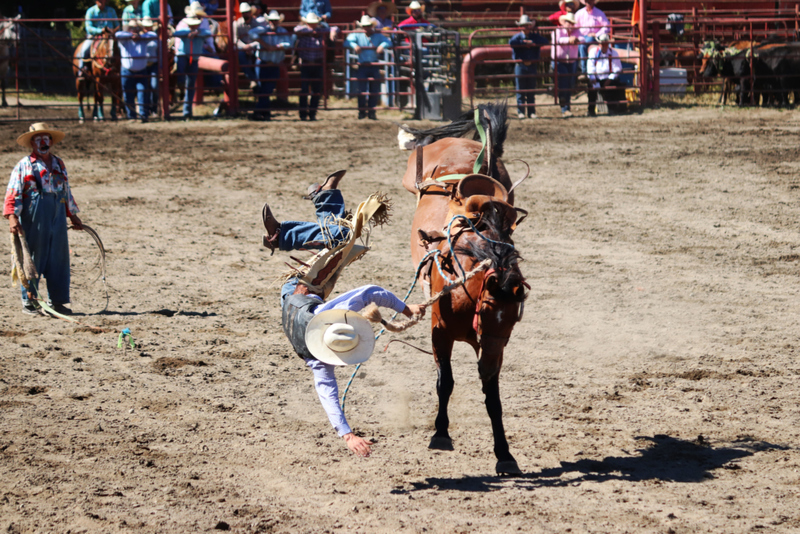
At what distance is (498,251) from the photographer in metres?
4.03

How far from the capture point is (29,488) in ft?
13.6

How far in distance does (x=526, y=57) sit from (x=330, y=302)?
12.9 meters

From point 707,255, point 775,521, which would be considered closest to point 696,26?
point 707,255

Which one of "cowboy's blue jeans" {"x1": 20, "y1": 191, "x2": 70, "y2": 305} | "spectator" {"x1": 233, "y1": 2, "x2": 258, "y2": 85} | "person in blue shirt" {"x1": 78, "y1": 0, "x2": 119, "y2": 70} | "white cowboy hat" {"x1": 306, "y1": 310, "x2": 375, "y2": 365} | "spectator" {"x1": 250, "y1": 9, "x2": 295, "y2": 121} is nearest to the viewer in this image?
"white cowboy hat" {"x1": 306, "y1": 310, "x2": 375, "y2": 365}

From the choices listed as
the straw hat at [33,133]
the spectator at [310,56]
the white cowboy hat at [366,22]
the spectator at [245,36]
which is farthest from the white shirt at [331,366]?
the white cowboy hat at [366,22]

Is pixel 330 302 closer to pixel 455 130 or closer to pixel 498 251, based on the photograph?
pixel 498 251

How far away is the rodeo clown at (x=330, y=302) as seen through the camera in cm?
378

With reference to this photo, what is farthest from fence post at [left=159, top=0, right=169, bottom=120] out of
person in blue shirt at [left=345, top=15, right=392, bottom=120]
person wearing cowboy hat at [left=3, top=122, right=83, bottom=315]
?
person wearing cowboy hat at [left=3, top=122, right=83, bottom=315]

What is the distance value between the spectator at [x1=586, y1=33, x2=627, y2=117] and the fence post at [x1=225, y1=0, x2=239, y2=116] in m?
6.33

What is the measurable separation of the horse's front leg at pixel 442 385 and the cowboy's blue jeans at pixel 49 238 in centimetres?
375

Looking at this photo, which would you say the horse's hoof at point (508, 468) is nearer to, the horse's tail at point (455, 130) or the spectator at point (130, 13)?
the horse's tail at point (455, 130)

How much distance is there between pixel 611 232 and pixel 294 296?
241 inches

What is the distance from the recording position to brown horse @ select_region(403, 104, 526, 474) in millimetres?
3961

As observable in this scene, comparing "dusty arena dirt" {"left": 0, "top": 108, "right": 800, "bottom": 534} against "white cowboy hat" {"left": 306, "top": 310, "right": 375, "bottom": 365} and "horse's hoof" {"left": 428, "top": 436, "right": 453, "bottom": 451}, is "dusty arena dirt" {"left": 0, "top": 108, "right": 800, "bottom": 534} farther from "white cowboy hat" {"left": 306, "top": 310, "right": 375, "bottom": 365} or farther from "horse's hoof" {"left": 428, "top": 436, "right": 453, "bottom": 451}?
"white cowboy hat" {"left": 306, "top": 310, "right": 375, "bottom": 365}
